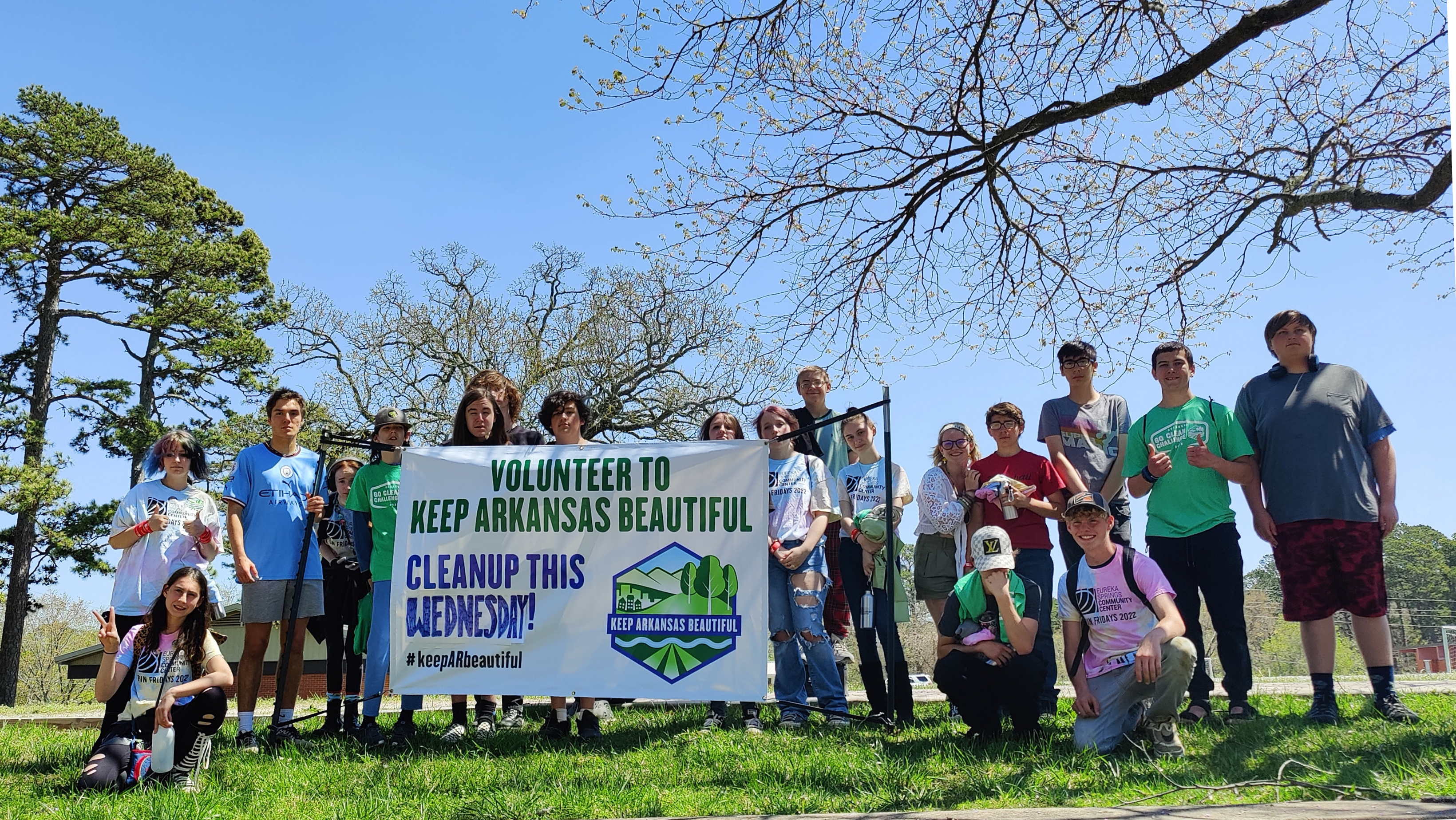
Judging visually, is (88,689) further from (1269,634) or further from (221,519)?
(1269,634)

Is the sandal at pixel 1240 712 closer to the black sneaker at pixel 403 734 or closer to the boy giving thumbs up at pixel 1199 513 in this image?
the boy giving thumbs up at pixel 1199 513

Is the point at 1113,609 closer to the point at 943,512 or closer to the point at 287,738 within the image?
the point at 943,512

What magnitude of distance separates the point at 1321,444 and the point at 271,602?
6.00 metres

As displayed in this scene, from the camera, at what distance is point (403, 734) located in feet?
18.5

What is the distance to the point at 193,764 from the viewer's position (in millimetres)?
4781

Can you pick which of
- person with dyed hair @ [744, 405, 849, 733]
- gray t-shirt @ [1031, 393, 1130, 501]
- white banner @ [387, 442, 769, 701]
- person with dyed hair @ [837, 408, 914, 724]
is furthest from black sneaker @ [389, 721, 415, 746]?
gray t-shirt @ [1031, 393, 1130, 501]

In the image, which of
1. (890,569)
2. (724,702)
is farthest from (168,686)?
(890,569)

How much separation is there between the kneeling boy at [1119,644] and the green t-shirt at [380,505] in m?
3.80

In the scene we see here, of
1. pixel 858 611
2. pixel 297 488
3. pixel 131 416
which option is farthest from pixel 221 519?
pixel 131 416

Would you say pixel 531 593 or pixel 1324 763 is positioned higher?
pixel 531 593

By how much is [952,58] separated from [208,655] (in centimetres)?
626

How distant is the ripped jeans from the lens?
18.6 feet

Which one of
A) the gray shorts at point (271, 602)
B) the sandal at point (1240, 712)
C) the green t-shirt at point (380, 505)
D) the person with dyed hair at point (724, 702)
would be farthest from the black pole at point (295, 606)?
the sandal at point (1240, 712)

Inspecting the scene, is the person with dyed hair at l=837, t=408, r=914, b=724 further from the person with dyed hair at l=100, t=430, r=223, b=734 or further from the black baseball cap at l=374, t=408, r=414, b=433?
the person with dyed hair at l=100, t=430, r=223, b=734
